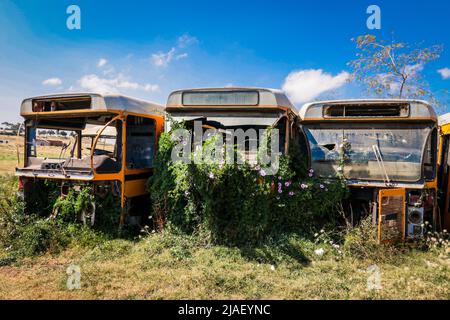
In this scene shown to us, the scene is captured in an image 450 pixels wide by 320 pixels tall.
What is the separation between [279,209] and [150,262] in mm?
2492

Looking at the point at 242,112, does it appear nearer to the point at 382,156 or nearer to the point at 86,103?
the point at 382,156

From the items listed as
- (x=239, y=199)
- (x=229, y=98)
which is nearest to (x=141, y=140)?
(x=229, y=98)

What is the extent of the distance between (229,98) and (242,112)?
38cm

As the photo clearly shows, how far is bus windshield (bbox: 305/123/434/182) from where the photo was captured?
17.4 feet

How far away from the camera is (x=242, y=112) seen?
18.1 feet

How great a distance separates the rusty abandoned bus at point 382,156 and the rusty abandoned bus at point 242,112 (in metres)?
0.60

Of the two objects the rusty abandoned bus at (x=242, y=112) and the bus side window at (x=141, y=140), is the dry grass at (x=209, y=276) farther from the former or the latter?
the bus side window at (x=141, y=140)

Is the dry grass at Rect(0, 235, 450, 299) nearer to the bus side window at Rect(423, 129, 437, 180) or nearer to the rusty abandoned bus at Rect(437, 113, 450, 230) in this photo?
the bus side window at Rect(423, 129, 437, 180)

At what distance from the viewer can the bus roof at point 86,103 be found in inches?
220

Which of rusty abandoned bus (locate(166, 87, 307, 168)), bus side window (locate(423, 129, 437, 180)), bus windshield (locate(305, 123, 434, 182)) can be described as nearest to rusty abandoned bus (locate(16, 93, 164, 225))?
rusty abandoned bus (locate(166, 87, 307, 168))

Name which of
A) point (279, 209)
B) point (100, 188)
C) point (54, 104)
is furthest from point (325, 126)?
point (54, 104)

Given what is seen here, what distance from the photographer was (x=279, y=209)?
536cm
